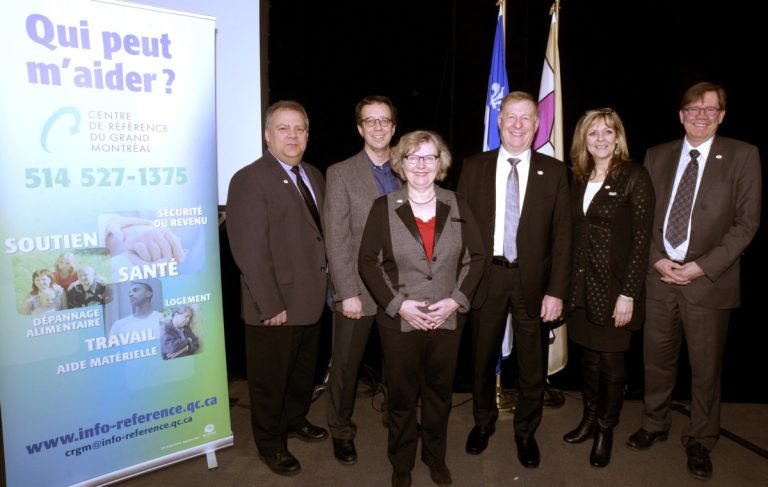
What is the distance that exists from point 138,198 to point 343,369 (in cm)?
125

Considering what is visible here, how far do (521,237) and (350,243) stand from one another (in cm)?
80

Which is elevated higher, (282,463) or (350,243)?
(350,243)

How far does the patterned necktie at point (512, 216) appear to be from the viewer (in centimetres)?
237

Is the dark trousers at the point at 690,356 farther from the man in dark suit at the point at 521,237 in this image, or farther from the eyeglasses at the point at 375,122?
the eyeglasses at the point at 375,122

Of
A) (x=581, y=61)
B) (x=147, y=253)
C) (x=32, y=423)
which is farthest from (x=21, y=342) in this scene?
(x=581, y=61)

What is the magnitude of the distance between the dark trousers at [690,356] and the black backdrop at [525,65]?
901 mm

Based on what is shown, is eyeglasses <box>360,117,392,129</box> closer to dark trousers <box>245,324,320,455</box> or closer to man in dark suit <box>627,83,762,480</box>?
dark trousers <box>245,324,320,455</box>

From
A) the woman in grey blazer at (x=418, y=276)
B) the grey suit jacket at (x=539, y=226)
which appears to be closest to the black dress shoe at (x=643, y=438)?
the grey suit jacket at (x=539, y=226)

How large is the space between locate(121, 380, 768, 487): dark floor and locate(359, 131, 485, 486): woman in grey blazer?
41 centimetres

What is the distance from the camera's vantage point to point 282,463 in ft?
8.07

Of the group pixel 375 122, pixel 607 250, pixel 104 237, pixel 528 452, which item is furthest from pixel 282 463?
pixel 607 250

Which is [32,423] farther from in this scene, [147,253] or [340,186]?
[340,186]

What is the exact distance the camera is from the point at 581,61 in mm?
3326

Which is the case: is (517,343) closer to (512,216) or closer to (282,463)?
(512,216)
